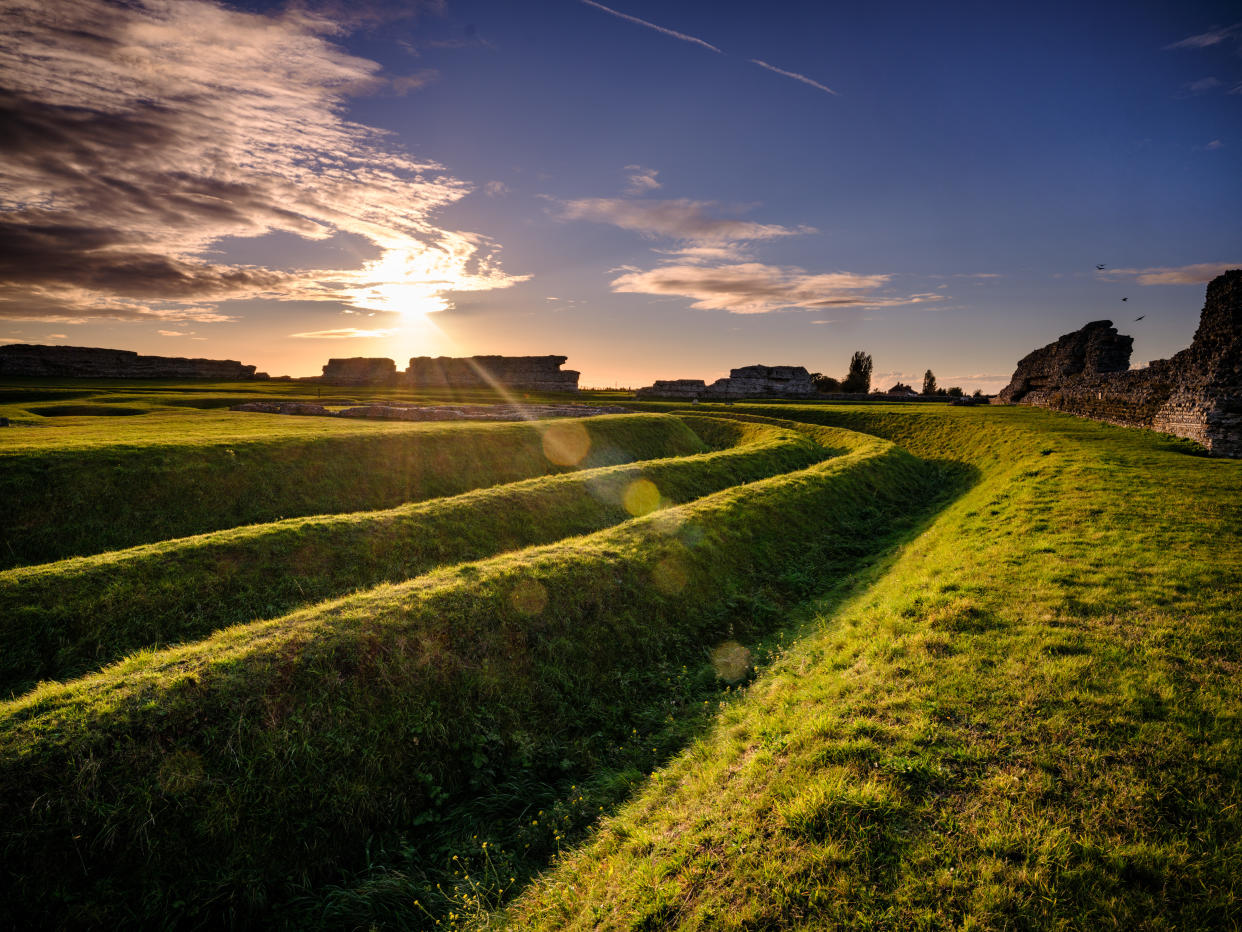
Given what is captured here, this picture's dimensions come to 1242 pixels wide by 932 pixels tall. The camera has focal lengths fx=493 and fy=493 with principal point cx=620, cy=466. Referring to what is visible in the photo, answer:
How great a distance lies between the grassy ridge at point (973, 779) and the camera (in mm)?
5047

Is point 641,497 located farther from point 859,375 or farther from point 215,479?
point 859,375

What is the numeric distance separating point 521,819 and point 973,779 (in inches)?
263

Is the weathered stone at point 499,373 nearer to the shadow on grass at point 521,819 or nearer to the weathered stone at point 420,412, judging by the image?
the weathered stone at point 420,412

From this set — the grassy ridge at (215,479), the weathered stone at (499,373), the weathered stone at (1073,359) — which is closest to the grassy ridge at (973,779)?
the grassy ridge at (215,479)

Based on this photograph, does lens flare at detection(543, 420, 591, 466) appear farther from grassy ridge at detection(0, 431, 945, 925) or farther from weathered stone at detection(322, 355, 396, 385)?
weathered stone at detection(322, 355, 396, 385)

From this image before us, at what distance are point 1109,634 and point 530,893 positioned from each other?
10961 millimetres

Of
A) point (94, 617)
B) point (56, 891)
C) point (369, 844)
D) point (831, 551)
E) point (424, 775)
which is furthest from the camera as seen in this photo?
point (831, 551)

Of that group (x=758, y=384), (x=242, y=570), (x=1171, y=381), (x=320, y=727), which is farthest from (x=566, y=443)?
(x=758, y=384)

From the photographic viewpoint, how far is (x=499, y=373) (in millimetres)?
112312

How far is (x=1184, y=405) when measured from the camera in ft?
97.4

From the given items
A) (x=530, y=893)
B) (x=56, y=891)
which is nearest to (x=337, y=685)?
(x=56, y=891)

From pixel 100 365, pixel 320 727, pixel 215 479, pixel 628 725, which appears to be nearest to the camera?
pixel 320 727

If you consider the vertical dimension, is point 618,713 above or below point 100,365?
below

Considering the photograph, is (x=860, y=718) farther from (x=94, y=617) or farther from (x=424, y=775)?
(x=94, y=617)
